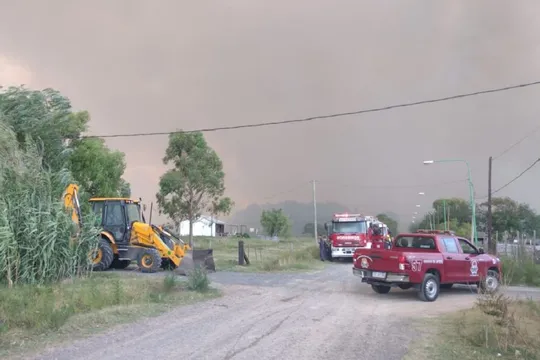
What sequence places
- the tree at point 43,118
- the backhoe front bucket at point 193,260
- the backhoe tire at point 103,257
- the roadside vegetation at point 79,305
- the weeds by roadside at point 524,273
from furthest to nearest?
the tree at point 43,118 < the backhoe front bucket at point 193,260 < the backhoe tire at point 103,257 < the weeds by roadside at point 524,273 < the roadside vegetation at point 79,305

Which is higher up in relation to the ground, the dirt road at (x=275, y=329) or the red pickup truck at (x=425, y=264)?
the red pickup truck at (x=425, y=264)

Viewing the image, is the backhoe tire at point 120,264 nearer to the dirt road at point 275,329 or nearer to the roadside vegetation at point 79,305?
the roadside vegetation at point 79,305

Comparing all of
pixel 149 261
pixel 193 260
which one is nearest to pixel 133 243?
pixel 149 261

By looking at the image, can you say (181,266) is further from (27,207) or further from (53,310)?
(53,310)

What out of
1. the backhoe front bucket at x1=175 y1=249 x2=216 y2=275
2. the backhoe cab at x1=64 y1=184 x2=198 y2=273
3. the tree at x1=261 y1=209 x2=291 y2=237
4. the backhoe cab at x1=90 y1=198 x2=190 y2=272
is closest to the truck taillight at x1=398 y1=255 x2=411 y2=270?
the backhoe front bucket at x1=175 y1=249 x2=216 y2=275

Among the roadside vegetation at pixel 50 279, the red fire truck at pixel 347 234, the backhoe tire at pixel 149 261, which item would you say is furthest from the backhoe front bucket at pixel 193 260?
the red fire truck at pixel 347 234

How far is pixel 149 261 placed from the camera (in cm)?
2098

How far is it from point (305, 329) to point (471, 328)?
10.0 ft

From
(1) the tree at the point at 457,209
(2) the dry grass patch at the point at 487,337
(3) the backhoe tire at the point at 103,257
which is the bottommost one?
(2) the dry grass patch at the point at 487,337

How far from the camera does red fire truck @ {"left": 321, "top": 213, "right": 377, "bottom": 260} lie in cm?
3300

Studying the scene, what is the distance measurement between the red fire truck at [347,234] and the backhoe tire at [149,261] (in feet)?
50.2

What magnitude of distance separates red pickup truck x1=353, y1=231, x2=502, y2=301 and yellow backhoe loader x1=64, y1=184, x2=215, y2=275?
8178mm

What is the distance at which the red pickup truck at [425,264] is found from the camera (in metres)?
14.7

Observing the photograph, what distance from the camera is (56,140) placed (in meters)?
28.2
